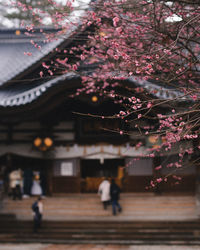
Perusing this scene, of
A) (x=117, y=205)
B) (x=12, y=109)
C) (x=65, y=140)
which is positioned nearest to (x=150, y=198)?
(x=117, y=205)

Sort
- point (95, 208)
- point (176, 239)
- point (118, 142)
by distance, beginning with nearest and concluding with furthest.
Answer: point (176, 239)
point (95, 208)
point (118, 142)

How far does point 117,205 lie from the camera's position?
1398 cm

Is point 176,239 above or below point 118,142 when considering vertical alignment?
below

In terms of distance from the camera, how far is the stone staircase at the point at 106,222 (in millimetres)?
12328

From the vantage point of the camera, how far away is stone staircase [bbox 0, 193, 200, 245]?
40.4ft

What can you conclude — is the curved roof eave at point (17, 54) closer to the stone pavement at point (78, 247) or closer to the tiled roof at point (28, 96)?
the tiled roof at point (28, 96)

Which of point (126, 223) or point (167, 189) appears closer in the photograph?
point (126, 223)

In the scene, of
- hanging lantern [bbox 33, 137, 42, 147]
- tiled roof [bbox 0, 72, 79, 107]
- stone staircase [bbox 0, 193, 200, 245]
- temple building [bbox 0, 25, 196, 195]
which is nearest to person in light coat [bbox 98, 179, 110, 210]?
stone staircase [bbox 0, 193, 200, 245]

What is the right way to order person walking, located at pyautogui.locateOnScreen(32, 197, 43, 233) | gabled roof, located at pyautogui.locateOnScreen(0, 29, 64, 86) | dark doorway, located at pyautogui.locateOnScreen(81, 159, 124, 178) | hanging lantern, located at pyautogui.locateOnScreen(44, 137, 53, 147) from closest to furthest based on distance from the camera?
person walking, located at pyautogui.locateOnScreen(32, 197, 43, 233)
hanging lantern, located at pyautogui.locateOnScreen(44, 137, 53, 147)
gabled roof, located at pyautogui.locateOnScreen(0, 29, 64, 86)
dark doorway, located at pyautogui.locateOnScreen(81, 159, 124, 178)

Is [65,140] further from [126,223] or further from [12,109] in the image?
[126,223]

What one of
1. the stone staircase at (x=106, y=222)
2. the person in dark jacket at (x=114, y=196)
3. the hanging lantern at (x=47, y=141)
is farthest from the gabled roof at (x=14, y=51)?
the person in dark jacket at (x=114, y=196)

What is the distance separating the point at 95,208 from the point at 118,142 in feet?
9.76

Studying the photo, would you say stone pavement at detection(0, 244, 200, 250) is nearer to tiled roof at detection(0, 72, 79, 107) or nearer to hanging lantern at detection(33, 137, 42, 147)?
hanging lantern at detection(33, 137, 42, 147)

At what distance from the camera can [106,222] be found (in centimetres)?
1330
